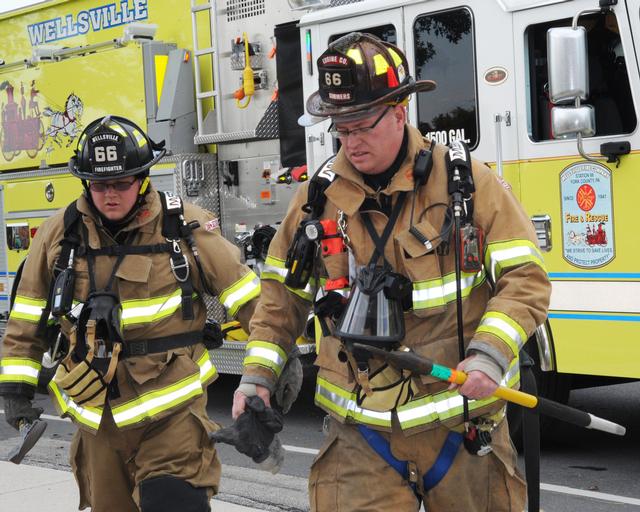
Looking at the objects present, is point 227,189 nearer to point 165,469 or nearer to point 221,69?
point 221,69

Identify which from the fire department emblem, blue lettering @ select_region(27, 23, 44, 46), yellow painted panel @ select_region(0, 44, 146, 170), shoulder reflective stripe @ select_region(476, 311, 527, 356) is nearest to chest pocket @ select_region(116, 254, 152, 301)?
shoulder reflective stripe @ select_region(476, 311, 527, 356)

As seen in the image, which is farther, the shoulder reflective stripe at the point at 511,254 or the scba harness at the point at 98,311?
the scba harness at the point at 98,311

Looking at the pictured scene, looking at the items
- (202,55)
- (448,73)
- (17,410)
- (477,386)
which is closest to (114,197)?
(17,410)

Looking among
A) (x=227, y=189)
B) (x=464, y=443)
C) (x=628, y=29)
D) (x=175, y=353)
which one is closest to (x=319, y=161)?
(x=227, y=189)

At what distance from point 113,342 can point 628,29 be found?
135 inches

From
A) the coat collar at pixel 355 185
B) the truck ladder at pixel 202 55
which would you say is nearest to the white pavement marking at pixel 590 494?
the coat collar at pixel 355 185

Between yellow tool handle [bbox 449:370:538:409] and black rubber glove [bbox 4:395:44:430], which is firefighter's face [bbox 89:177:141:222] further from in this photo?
yellow tool handle [bbox 449:370:538:409]

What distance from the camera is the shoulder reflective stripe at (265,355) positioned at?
361 cm

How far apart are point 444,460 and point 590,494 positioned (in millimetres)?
3002

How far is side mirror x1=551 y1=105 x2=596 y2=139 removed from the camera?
19.7 feet

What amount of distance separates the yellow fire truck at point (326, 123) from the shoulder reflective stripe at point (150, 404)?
1282mm

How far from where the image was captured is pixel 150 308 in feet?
13.9

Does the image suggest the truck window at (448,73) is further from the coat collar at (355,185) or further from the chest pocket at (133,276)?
the coat collar at (355,185)

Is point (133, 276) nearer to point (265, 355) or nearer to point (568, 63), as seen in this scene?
point (265, 355)
